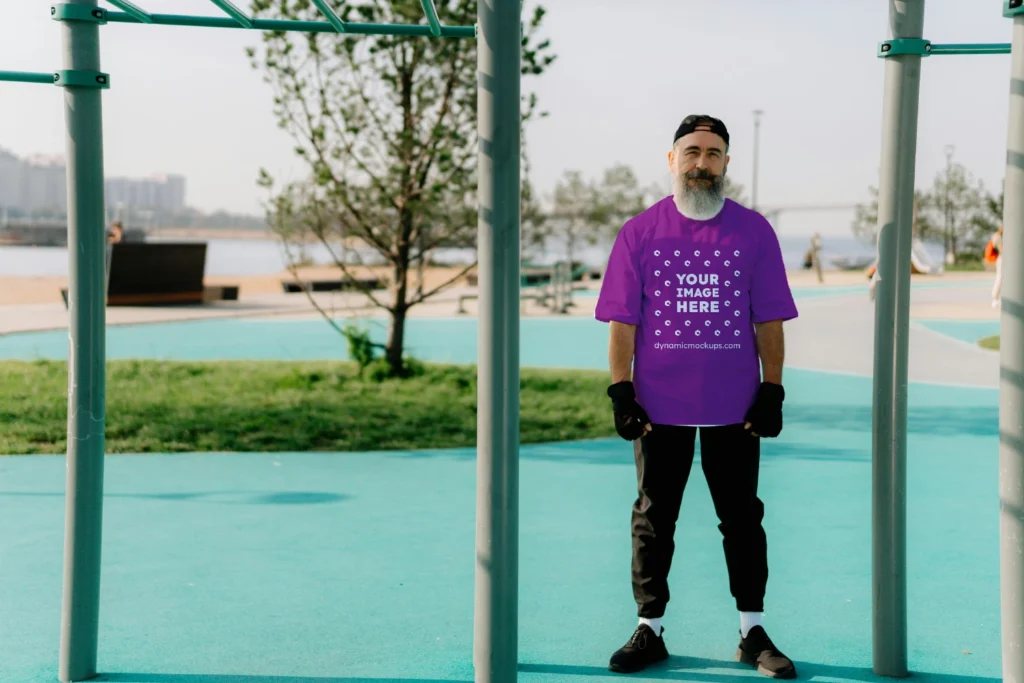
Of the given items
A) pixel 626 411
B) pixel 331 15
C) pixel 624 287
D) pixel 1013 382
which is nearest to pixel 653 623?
pixel 626 411

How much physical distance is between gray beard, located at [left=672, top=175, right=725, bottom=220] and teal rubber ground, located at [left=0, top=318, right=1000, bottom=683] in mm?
1492

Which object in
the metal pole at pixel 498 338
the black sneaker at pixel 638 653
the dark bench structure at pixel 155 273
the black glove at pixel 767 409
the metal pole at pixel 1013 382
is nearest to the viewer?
the metal pole at pixel 1013 382

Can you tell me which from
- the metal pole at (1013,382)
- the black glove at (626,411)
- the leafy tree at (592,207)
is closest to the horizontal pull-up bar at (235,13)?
the black glove at (626,411)

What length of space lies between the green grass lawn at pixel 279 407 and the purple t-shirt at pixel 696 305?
498 centimetres

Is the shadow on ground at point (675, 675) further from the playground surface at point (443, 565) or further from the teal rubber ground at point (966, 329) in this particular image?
the teal rubber ground at point (966, 329)

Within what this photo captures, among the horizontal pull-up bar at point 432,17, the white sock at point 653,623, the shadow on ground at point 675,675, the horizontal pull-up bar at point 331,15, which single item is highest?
the horizontal pull-up bar at point 331,15

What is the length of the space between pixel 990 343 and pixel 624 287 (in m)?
15.2

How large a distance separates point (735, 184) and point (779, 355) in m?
53.0

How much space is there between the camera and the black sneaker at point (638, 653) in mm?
4066

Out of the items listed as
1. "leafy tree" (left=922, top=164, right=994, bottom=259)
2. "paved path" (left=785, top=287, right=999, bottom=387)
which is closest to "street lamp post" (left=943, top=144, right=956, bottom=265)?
"leafy tree" (left=922, top=164, right=994, bottom=259)

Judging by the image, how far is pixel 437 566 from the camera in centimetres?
551

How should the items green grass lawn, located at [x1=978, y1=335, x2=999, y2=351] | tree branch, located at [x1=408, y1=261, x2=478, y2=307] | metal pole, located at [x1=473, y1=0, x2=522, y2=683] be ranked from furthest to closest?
green grass lawn, located at [x1=978, y1=335, x2=999, y2=351] → tree branch, located at [x1=408, y1=261, x2=478, y2=307] → metal pole, located at [x1=473, y1=0, x2=522, y2=683]

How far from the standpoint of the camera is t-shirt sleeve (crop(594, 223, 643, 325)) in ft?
13.1

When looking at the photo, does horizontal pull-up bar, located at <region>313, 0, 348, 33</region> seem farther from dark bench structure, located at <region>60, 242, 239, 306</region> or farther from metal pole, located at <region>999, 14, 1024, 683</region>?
dark bench structure, located at <region>60, 242, 239, 306</region>
